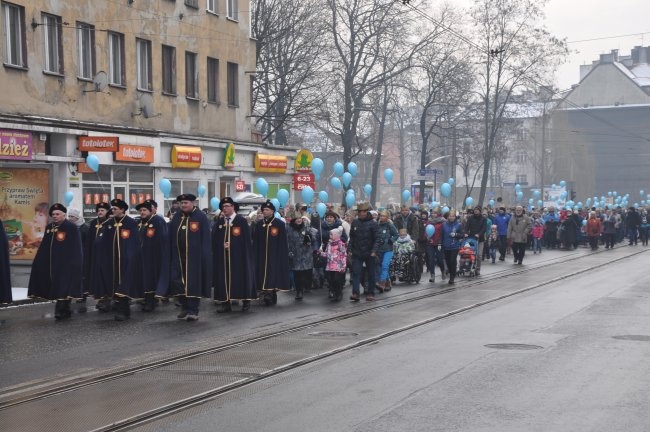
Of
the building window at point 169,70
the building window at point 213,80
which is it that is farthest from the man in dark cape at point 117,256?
the building window at point 213,80

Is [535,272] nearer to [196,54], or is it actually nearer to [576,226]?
[196,54]

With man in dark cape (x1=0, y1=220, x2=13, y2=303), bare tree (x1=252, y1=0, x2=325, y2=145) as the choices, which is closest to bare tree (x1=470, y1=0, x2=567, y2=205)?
bare tree (x1=252, y1=0, x2=325, y2=145)

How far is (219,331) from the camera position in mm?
Result: 12891

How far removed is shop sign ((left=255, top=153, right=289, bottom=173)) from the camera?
35.0 m

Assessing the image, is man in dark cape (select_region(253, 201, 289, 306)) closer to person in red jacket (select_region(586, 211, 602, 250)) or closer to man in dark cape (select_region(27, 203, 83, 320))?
man in dark cape (select_region(27, 203, 83, 320))

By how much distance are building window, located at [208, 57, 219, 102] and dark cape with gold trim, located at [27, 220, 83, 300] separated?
18.2m

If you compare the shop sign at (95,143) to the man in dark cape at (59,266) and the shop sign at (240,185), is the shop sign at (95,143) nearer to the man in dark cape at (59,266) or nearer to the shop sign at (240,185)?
the man in dark cape at (59,266)

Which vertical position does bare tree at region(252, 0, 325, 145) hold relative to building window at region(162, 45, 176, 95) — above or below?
above

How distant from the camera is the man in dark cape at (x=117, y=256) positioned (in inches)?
570

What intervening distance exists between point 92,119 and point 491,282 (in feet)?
37.7

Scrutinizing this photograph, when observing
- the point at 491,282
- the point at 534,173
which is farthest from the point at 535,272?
the point at 534,173

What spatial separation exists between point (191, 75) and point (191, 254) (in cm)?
1775

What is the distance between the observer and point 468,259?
2373cm

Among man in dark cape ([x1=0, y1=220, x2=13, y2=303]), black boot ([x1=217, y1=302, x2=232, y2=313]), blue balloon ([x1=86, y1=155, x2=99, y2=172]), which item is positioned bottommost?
black boot ([x1=217, y1=302, x2=232, y2=313])
